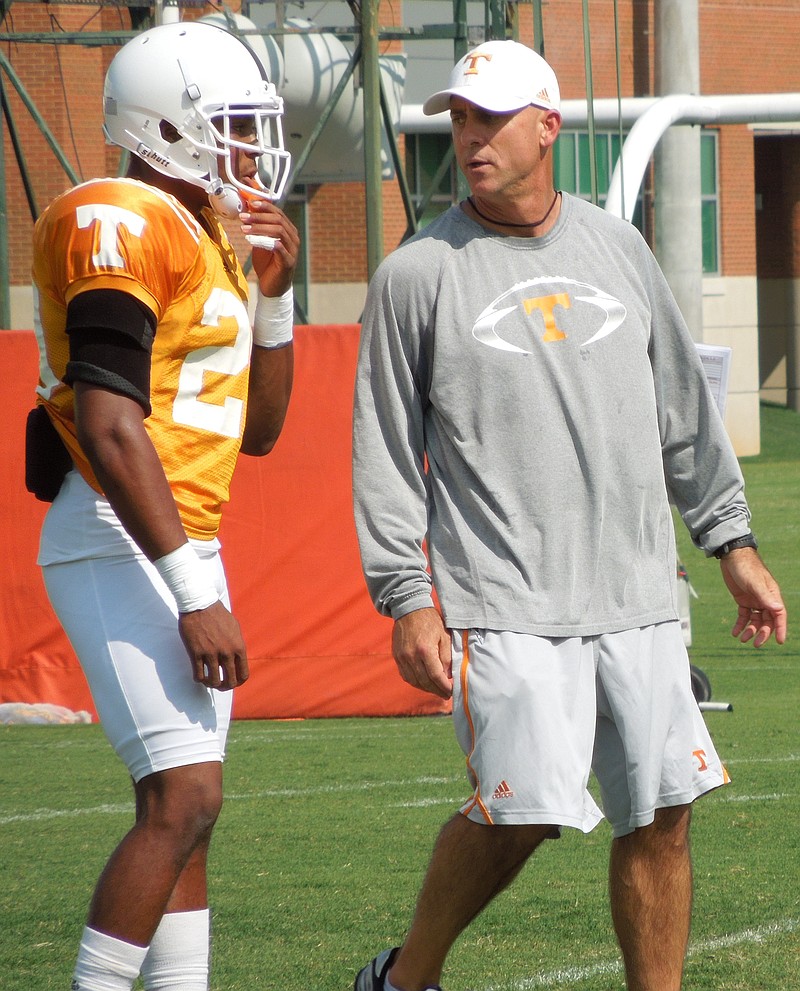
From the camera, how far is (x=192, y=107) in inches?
136

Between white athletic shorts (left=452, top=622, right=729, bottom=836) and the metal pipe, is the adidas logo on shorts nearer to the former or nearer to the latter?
white athletic shorts (left=452, top=622, right=729, bottom=836)

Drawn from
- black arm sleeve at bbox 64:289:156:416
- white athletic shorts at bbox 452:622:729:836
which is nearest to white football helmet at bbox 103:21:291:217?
black arm sleeve at bbox 64:289:156:416

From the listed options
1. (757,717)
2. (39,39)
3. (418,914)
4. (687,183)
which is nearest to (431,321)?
(418,914)

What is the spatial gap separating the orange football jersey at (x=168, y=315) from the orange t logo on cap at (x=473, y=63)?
76cm

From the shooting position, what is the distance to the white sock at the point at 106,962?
307 cm

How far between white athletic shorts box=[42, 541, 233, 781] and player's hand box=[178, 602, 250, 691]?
0.06 meters

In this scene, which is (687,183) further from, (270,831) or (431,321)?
(431,321)

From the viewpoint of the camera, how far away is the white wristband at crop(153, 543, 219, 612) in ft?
10.3

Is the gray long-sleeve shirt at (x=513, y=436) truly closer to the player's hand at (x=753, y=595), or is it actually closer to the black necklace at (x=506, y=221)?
the black necklace at (x=506, y=221)

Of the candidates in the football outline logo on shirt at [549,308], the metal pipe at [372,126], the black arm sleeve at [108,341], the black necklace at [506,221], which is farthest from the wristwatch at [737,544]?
the metal pipe at [372,126]

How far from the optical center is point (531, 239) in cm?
377

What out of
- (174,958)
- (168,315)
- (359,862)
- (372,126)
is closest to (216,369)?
(168,315)

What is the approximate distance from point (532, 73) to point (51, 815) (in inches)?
158

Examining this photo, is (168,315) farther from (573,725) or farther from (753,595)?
(753,595)
